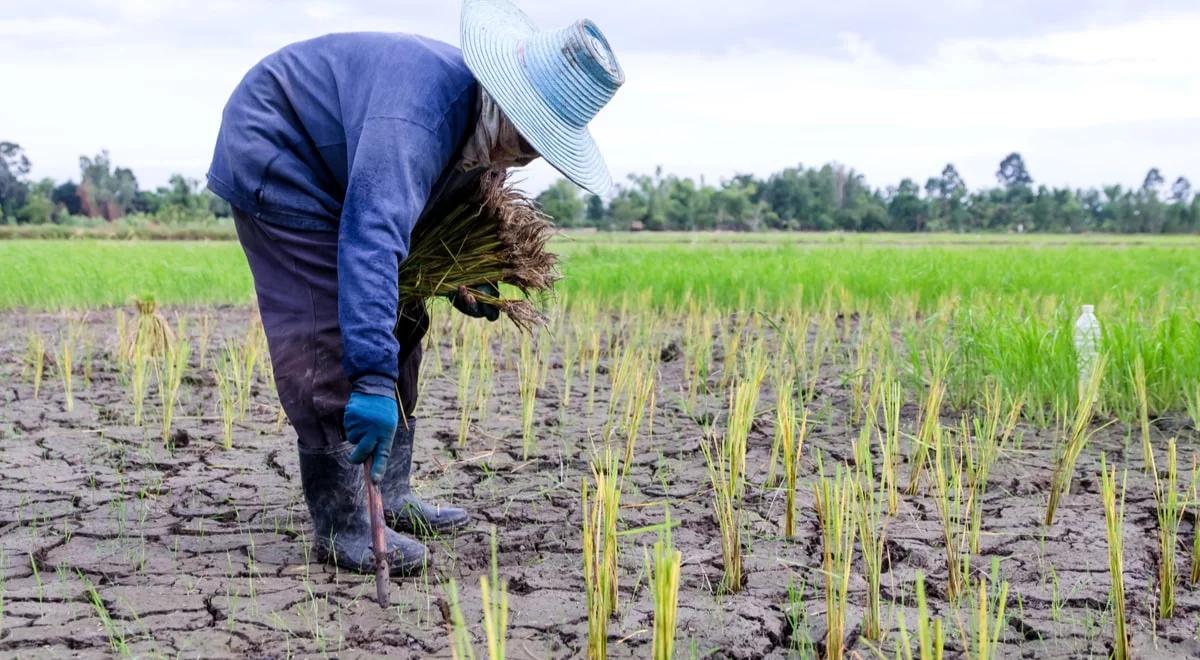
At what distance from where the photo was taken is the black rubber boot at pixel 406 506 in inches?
112

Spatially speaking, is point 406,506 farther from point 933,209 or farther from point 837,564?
point 933,209

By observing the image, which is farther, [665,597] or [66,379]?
[66,379]

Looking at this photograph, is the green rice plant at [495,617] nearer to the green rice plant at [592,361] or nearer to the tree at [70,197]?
the green rice plant at [592,361]

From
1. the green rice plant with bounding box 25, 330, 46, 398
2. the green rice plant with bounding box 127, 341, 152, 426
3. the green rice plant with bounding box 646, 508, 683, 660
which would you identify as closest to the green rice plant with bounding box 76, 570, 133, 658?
the green rice plant with bounding box 646, 508, 683, 660

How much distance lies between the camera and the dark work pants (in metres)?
2.48

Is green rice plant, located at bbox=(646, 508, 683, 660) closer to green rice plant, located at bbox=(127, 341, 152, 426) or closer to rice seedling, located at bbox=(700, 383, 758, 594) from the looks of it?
rice seedling, located at bbox=(700, 383, 758, 594)

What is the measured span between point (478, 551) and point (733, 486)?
673 mm

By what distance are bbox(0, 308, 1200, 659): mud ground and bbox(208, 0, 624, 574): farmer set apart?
11.8 inches

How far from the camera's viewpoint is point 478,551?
268 cm

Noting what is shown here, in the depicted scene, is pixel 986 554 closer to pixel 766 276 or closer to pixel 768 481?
pixel 768 481

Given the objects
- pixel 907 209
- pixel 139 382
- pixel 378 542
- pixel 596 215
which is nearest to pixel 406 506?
pixel 378 542

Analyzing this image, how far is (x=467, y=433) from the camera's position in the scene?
379 centimetres

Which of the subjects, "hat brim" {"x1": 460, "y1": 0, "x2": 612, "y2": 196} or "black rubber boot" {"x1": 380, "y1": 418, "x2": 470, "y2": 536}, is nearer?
"hat brim" {"x1": 460, "y1": 0, "x2": 612, "y2": 196}

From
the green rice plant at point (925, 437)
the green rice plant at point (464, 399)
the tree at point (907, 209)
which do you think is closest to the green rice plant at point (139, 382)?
the green rice plant at point (464, 399)
